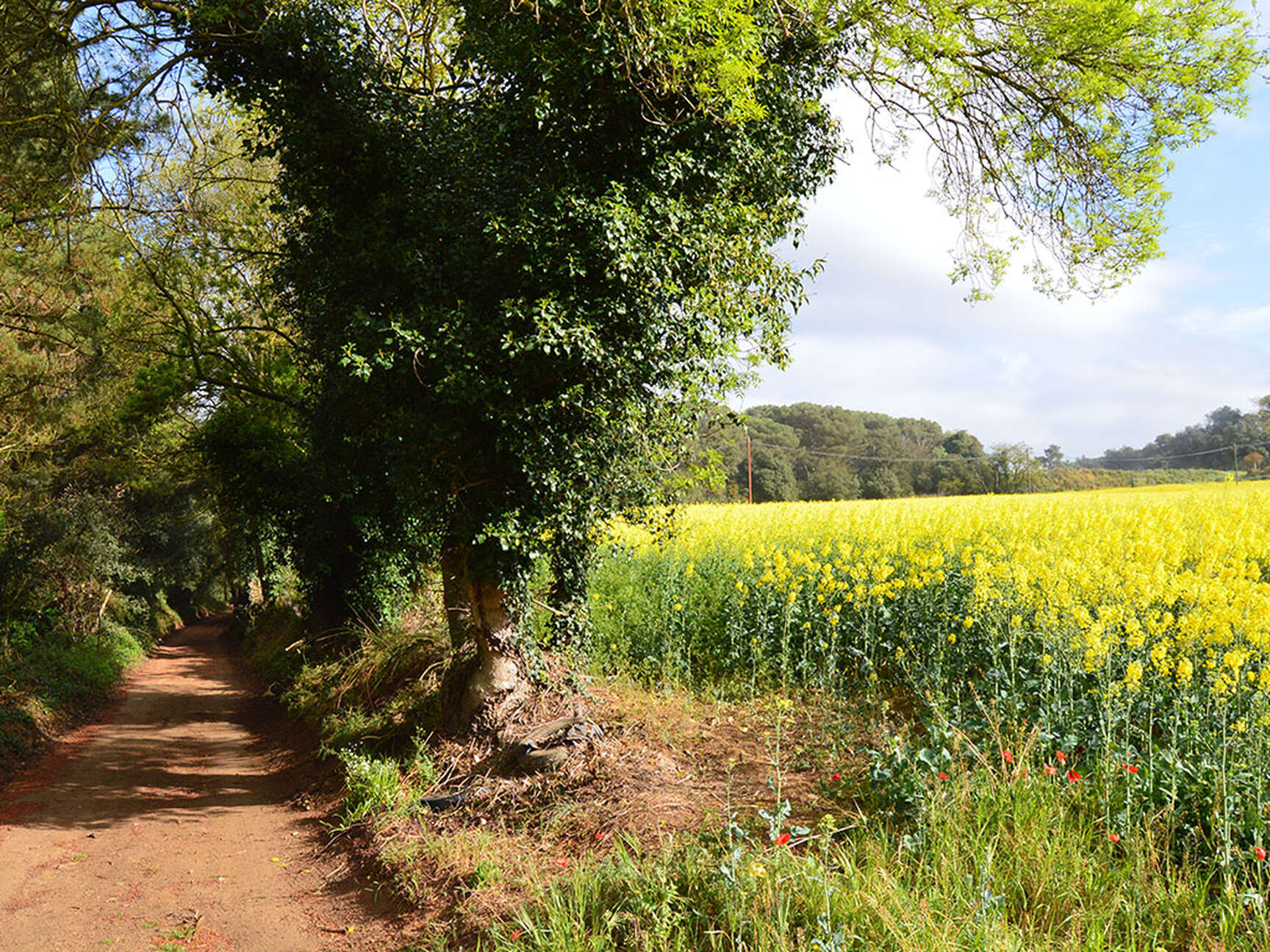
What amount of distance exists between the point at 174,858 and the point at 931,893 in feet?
19.3

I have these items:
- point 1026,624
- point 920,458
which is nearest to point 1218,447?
point 920,458

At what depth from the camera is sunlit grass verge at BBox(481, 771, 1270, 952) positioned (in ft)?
10.7

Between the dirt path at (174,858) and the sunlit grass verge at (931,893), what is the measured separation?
5.60 ft

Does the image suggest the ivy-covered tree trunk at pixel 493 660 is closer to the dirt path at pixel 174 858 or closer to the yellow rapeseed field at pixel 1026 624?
the yellow rapeseed field at pixel 1026 624

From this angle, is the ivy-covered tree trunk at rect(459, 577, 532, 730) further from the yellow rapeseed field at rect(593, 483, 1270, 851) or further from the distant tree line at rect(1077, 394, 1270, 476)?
the distant tree line at rect(1077, 394, 1270, 476)

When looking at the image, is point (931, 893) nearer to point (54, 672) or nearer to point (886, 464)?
point (54, 672)

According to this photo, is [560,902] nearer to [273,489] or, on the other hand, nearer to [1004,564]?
[1004,564]

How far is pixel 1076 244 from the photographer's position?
422 inches

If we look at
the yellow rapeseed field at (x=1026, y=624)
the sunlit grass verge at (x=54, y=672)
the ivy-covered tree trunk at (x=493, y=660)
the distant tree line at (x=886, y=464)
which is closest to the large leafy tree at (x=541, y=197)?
the ivy-covered tree trunk at (x=493, y=660)

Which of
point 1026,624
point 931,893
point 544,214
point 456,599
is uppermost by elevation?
point 544,214

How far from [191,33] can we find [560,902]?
8229 millimetres

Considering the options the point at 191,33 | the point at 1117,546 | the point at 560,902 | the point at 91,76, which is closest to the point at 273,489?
the point at 91,76

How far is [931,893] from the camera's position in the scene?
3.36 metres

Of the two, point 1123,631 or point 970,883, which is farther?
point 1123,631
